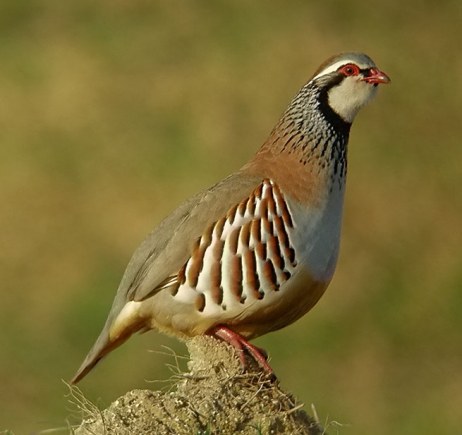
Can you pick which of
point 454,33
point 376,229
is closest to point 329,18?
point 454,33

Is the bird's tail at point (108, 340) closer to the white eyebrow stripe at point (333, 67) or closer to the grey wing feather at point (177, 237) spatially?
the grey wing feather at point (177, 237)

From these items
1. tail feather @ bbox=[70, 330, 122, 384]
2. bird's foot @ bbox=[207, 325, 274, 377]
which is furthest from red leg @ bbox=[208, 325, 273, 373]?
tail feather @ bbox=[70, 330, 122, 384]

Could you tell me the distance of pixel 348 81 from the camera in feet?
20.2

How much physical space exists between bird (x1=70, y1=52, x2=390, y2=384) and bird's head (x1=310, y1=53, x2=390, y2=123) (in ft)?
0.88

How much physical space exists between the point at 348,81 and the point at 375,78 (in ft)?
0.33

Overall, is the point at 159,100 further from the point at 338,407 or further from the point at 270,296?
the point at 270,296

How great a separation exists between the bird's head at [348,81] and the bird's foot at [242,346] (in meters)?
0.96

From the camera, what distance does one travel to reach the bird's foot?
5457 millimetres

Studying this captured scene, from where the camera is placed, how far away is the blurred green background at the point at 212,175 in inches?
409

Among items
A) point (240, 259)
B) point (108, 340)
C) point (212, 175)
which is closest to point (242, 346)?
point (240, 259)

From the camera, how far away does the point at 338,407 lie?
32.3ft

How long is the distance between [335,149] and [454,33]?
8.49 meters

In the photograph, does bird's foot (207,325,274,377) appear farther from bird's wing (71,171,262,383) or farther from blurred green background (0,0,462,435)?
blurred green background (0,0,462,435)

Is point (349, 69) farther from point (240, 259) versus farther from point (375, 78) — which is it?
point (240, 259)
